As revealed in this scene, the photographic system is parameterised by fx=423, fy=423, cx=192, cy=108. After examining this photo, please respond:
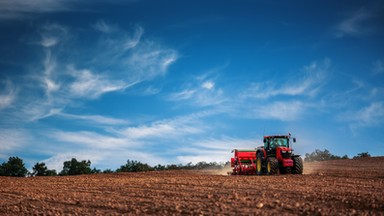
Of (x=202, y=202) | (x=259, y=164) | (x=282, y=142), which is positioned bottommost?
(x=202, y=202)

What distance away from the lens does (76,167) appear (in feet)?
145

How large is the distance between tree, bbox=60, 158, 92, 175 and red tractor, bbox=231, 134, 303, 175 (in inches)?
816

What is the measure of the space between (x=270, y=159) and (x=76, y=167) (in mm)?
26226

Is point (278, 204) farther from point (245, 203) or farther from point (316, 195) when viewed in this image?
point (316, 195)

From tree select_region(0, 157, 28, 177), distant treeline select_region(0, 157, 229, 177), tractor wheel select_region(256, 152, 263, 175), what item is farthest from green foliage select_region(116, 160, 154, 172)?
tractor wheel select_region(256, 152, 263, 175)

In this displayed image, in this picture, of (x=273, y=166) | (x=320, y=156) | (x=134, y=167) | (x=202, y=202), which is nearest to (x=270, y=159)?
(x=273, y=166)

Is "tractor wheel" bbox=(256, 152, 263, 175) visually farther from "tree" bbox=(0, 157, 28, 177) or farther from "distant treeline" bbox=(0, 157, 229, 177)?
"tree" bbox=(0, 157, 28, 177)

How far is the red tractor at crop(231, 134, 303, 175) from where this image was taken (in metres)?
24.0

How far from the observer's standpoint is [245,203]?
11.0 metres

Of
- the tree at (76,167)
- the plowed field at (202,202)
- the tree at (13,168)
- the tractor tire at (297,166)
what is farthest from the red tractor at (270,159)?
the tree at (13,168)

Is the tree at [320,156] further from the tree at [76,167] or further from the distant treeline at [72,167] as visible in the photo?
the tree at [76,167]

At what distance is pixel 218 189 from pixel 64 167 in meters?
33.3

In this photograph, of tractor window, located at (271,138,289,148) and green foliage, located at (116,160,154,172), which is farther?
green foliage, located at (116,160,154,172)

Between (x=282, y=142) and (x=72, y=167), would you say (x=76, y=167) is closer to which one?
(x=72, y=167)
